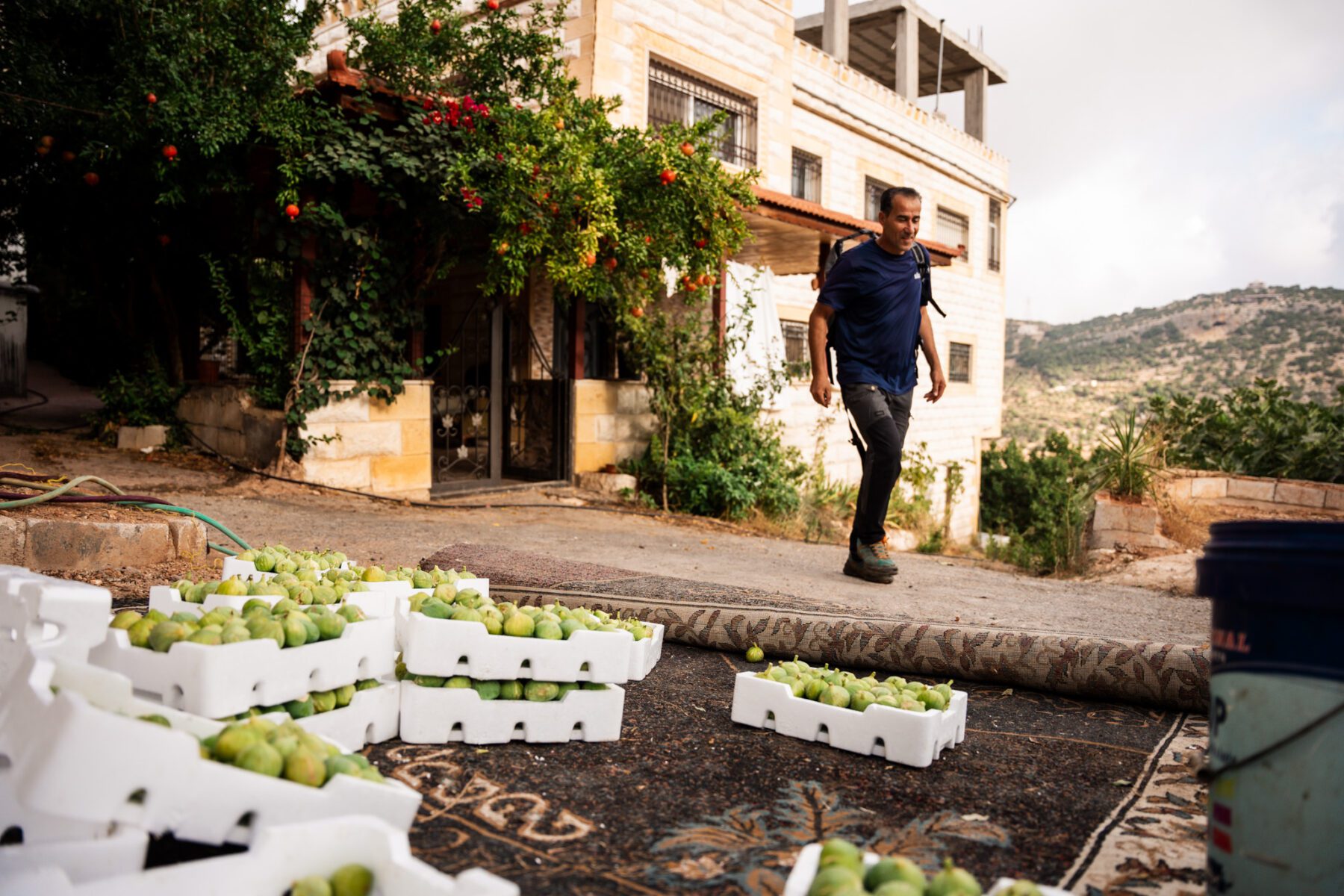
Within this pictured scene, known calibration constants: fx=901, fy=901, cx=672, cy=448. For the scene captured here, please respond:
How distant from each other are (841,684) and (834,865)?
118 centimetres

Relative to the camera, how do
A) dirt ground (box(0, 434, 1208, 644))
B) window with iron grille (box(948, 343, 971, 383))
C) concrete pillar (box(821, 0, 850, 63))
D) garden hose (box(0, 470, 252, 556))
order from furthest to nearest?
window with iron grille (box(948, 343, 971, 383))
concrete pillar (box(821, 0, 850, 63))
dirt ground (box(0, 434, 1208, 644))
garden hose (box(0, 470, 252, 556))

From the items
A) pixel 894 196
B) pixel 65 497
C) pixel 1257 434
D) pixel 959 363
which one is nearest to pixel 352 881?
pixel 65 497

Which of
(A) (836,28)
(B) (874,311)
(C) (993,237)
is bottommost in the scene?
(B) (874,311)

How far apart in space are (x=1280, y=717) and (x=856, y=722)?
1.11m

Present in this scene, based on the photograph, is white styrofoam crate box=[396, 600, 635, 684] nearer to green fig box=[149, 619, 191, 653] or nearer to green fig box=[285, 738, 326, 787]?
green fig box=[149, 619, 191, 653]

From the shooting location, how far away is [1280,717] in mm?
1326

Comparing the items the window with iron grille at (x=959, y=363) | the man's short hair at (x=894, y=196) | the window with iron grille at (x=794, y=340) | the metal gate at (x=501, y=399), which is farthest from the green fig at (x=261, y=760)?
the window with iron grille at (x=959, y=363)

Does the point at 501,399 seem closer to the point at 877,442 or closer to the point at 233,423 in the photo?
the point at 233,423

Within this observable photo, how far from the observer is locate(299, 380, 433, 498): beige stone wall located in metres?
7.57

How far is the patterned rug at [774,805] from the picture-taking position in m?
1.65

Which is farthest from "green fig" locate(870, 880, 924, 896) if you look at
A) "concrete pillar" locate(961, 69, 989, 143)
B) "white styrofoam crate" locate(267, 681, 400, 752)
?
"concrete pillar" locate(961, 69, 989, 143)

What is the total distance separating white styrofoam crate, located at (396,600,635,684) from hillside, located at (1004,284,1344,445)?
26.8 m

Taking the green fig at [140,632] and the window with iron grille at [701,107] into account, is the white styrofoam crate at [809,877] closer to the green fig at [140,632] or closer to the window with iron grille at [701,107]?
the green fig at [140,632]

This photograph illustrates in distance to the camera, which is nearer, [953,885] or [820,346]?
[953,885]
